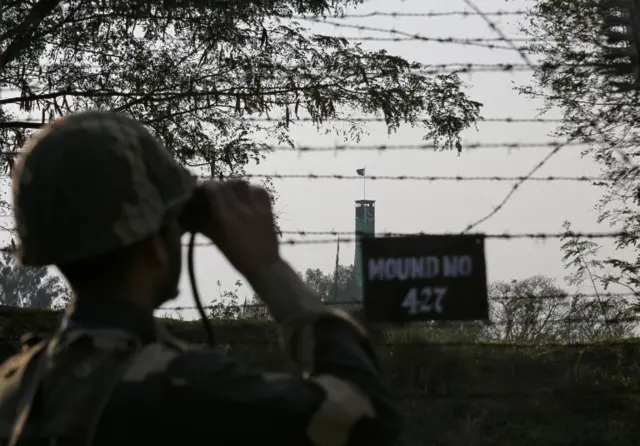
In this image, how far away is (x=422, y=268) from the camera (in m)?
3.53

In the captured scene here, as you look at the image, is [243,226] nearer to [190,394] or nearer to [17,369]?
[190,394]

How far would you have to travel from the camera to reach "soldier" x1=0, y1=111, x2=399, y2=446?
102cm

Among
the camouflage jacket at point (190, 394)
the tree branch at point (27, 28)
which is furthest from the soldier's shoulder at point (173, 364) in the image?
the tree branch at point (27, 28)

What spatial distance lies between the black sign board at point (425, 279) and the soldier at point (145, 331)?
94.3 inches

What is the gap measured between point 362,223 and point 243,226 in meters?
2.88

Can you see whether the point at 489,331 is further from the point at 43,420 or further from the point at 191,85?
the point at 43,420

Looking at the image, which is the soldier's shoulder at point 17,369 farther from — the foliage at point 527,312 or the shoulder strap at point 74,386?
the foliage at point 527,312

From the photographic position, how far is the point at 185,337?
16.2 feet

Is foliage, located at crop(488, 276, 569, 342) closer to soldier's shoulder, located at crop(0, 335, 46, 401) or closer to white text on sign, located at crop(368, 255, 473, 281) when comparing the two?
white text on sign, located at crop(368, 255, 473, 281)

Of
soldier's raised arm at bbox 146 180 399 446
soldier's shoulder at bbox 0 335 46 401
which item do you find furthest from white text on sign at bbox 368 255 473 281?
soldier's raised arm at bbox 146 180 399 446

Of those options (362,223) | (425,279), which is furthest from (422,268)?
(362,223)

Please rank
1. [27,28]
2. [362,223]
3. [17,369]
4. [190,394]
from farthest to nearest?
[27,28]
[362,223]
[17,369]
[190,394]

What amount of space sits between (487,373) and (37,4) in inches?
159

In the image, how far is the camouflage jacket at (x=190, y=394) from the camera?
101 cm
